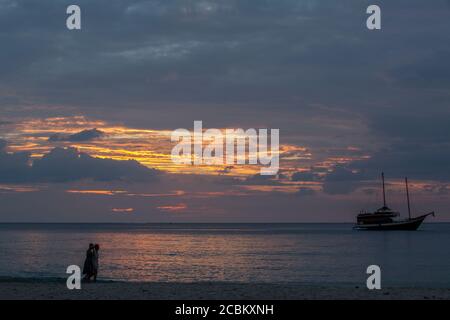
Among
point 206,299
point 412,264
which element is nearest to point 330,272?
point 412,264

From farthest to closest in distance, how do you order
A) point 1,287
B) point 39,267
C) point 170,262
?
1. point 170,262
2. point 39,267
3. point 1,287

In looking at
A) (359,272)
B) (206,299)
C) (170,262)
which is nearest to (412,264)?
(359,272)

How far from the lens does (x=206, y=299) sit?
81.1ft

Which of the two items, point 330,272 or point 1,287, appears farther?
point 330,272

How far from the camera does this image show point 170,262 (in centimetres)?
7156
